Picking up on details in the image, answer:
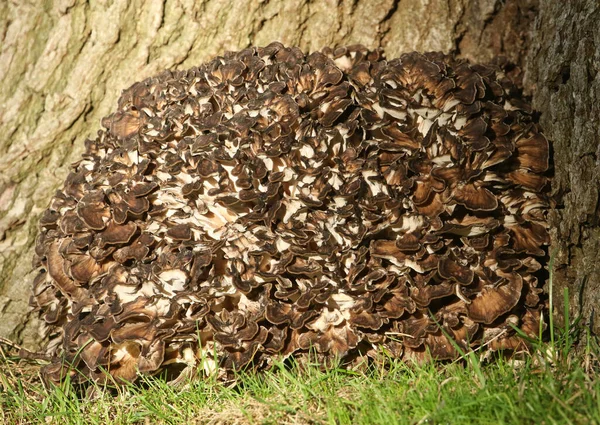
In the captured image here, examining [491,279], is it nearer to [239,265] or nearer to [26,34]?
[239,265]

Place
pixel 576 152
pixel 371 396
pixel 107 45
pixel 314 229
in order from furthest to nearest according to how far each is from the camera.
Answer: pixel 107 45 < pixel 576 152 < pixel 314 229 < pixel 371 396

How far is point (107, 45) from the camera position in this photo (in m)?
4.94

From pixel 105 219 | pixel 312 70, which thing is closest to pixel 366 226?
pixel 312 70

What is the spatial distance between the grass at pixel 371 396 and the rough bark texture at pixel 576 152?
10.8 inches

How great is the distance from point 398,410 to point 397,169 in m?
1.48

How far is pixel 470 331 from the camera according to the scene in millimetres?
3873

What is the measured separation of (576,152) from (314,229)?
181cm

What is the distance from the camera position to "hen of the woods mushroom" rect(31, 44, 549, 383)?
3.82 meters

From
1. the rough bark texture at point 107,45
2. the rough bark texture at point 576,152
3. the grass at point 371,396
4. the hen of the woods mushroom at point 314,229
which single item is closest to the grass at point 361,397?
the grass at point 371,396

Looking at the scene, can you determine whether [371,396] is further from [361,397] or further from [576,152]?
[576,152]

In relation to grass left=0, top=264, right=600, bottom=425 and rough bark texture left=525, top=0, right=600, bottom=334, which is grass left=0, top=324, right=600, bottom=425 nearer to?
grass left=0, top=264, right=600, bottom=425

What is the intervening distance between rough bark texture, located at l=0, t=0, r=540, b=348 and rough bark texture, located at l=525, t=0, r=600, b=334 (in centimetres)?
73

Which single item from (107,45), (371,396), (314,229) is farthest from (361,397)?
(107,45)

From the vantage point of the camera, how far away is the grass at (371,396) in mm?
2967
